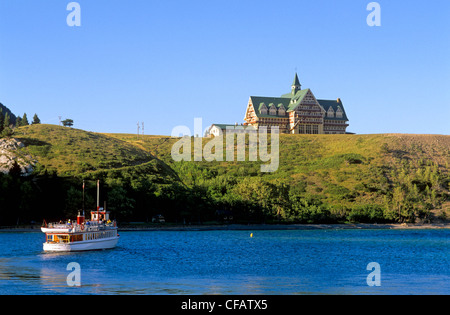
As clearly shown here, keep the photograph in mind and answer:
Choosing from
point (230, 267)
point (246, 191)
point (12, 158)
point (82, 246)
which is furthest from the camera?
point (12, 158)

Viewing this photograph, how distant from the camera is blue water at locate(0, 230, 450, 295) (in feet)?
175

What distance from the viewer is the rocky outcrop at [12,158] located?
Result: 156488 mm

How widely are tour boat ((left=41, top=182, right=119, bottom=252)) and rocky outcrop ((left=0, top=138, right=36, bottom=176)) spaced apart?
68.6m

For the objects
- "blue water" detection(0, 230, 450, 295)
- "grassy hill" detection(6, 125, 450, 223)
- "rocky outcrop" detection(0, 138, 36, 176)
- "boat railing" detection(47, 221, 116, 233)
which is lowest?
"blue water" detection(0, 230, 450, 295)

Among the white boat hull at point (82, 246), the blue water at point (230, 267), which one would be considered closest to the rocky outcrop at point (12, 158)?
the blue water at point (230, 267)

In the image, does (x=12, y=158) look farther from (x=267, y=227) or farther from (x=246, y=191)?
(x=267, y=227)

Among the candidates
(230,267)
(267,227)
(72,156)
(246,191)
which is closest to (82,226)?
(230,267)

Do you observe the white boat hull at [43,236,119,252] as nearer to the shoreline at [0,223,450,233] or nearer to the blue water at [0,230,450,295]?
the blue water at [0,230,450,295]

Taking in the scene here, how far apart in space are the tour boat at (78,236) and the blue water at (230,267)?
1918 millimetres

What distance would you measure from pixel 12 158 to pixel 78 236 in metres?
84.0

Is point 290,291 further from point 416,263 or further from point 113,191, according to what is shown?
point 113,191

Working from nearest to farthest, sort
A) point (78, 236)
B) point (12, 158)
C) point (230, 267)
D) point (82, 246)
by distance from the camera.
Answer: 1. point (230, 267)
2. point (78, 236)
3. point (82, 246)
4. point (12, 158)

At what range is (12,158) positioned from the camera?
537 feet

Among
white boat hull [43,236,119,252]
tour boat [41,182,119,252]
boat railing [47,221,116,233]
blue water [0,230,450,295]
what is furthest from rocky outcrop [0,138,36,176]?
white boat hull [43,236,119,252]
